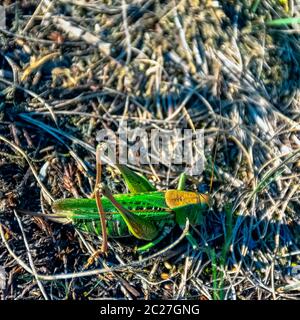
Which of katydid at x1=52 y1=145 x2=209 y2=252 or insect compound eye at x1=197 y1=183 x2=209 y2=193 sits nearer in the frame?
katydid at x1=52 y1=145 x2=209 y2=252

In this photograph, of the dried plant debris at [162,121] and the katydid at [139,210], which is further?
the dried plant debris at [162,121]

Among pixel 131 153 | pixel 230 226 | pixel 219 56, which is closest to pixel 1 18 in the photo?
pixel 131 153

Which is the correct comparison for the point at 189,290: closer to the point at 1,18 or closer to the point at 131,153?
the point at 131,153

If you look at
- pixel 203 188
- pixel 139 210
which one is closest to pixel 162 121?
pixel 203 188

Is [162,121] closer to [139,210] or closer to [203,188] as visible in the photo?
[203,188]

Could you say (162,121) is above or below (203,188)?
above
